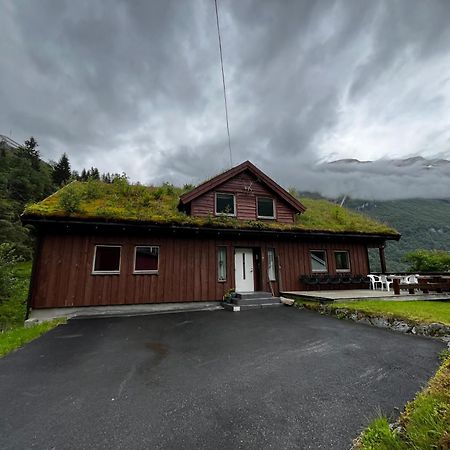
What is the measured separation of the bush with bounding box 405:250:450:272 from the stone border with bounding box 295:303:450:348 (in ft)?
49.0

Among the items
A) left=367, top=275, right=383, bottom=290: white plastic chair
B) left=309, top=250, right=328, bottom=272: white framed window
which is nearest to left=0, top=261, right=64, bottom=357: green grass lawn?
left=309, top=250, right=328, bottom=272: white framed window

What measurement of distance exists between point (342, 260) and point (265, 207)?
5.57m

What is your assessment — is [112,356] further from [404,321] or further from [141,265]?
[404,321]

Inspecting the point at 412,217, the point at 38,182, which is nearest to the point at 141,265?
the point at 38,182

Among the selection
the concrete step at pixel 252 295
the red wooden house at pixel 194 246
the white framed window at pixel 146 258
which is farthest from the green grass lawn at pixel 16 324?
the concrete step at pixel 252 295

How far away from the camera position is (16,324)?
36.8ft

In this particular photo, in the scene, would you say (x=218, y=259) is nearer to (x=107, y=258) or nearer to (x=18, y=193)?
(x=107, y=258)

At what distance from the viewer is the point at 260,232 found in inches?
494

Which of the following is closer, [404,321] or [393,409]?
[393,409]

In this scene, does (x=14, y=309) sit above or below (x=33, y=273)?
below

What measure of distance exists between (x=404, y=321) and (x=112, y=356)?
7228 mm

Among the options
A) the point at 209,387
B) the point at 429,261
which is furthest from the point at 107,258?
the point at 429,261

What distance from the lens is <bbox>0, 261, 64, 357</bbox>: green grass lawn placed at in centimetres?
620

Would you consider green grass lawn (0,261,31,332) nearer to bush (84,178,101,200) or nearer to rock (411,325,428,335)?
bush (84,178,101,200)
